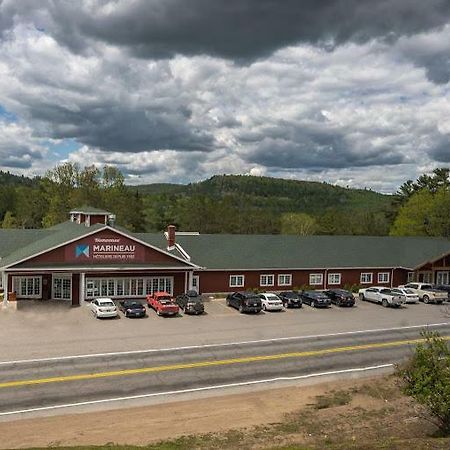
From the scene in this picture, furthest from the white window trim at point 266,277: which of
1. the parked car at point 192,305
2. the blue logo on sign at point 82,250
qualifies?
the blue logo on sign at point 82,250

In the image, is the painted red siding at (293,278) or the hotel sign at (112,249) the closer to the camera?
the hotel sign at (112,249)

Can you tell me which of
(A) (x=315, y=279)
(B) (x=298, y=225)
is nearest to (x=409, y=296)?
(A) (x=315, y=279)

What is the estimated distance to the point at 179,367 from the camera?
27234 mm

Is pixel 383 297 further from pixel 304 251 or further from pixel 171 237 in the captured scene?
pixel 171 237

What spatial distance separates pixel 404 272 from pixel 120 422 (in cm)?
4495

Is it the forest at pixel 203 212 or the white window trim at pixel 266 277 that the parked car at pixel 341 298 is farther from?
the forest at pixel 203 212

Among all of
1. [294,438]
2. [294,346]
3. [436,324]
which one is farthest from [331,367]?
[436,324]

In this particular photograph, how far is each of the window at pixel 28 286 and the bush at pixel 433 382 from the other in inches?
1351

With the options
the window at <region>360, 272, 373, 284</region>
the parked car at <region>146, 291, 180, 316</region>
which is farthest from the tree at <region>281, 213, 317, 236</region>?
the parked car at <region>146, 291, 180, 316</region>

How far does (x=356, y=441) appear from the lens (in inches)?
695

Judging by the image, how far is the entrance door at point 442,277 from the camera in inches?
2351

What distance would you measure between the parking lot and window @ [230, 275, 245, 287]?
4.06m

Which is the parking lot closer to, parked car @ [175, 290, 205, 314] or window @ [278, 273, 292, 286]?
parked car @ [175, 290, 205, 314]

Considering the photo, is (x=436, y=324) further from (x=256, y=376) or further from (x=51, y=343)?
(x=51, y=343)
